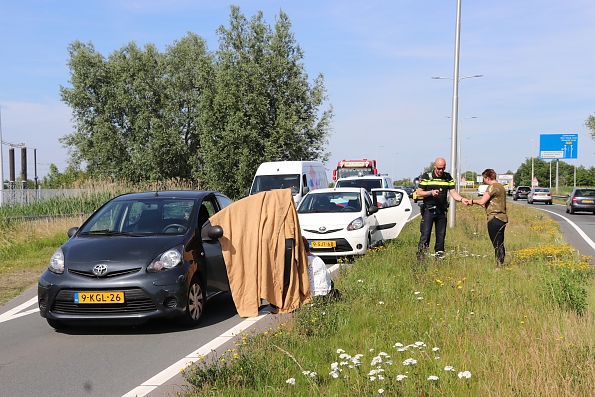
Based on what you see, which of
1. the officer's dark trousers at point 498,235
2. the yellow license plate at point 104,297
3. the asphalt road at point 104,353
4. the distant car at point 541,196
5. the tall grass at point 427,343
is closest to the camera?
the tall grass at point 427,343

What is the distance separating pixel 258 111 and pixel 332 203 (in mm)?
25814

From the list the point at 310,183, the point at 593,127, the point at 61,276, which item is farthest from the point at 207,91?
the point at 593,127

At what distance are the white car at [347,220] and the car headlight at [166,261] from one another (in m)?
6.31

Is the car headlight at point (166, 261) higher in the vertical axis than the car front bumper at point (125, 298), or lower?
higher

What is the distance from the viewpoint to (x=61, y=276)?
7137mm

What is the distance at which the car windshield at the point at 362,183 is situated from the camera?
24.3 meters

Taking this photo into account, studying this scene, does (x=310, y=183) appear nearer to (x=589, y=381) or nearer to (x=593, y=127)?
(x=589, y=381)

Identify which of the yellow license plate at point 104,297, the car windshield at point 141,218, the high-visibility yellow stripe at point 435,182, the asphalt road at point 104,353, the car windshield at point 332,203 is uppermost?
the high-visibility yellow stripe at point 435,182

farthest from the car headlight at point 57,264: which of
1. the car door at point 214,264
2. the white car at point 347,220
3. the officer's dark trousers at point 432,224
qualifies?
the white car at point 347,220

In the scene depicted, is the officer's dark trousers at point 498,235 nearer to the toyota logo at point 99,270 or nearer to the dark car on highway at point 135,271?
the dark car on highway at point 135,271

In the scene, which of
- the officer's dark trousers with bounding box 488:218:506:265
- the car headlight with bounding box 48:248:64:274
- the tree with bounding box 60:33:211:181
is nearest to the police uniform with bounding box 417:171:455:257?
the officer's dark trousers with bounding box 488:218:506:265

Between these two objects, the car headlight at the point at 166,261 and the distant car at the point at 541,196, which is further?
the distant car at the point at 541,196

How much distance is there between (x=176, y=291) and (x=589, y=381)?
4263 millimetres

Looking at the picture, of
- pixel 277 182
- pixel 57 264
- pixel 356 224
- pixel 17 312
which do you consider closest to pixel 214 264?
pixel 57 264
